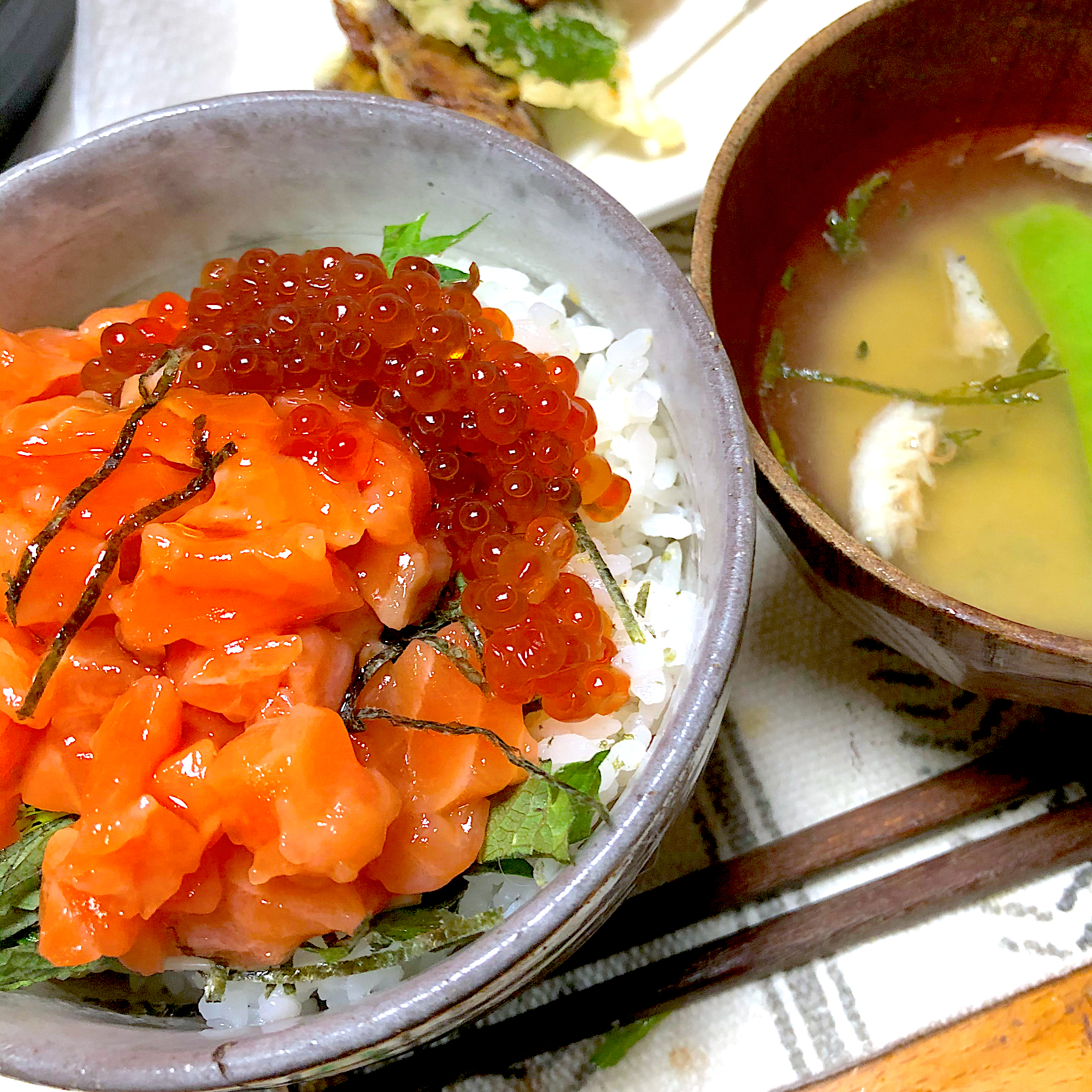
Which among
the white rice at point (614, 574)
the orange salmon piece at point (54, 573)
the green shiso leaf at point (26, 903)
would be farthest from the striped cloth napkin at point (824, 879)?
the orange salmon piece at point (54, 573)

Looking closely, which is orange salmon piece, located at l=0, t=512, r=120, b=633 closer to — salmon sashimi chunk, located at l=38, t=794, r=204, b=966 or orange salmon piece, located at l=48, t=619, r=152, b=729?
orange salmon piece, located at l=48, t=619, r=152, b=729

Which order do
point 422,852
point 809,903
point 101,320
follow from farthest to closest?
point 809,903
point 101,320
point 422,852

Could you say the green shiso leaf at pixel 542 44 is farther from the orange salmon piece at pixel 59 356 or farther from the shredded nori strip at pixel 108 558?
the shredded nori strip at pixel 108 558

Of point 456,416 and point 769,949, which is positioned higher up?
point 456,416

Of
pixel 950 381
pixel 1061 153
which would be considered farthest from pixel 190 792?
pixel 1061 153

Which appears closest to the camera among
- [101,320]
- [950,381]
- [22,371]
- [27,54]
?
[22,371]

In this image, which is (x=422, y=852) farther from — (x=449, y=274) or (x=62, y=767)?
(x=449, y=274)
